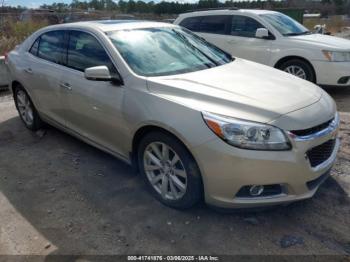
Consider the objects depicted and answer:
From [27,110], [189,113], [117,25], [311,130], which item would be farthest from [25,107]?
[311,130]

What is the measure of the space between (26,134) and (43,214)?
238cm

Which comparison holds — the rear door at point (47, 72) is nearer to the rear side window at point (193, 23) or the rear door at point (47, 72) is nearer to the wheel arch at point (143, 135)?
the wheel arch at point (143, 135)

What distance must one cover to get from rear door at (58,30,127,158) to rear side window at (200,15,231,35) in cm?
454

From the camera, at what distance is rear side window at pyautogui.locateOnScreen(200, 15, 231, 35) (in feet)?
25.7

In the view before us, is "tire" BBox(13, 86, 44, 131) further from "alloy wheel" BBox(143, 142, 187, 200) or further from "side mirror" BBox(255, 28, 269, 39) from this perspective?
"side mirror" BBox(255, 28, 269, 39)

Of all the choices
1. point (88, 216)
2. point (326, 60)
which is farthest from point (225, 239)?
point (326, 60)

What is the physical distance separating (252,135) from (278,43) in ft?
16.3

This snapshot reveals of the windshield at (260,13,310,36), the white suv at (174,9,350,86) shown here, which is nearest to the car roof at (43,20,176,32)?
the white suv at (174,9,350,86)

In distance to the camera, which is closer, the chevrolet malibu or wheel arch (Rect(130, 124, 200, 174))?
the chevrolet malibu

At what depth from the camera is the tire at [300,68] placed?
670 cm

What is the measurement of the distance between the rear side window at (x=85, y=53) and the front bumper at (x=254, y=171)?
145 cm

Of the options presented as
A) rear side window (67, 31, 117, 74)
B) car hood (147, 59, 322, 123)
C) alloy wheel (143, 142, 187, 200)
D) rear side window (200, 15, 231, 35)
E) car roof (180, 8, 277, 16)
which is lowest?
alloy wheel (143, 142, 187, 200)

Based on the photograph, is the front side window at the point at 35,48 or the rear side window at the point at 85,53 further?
the front side window at the point at 35,48

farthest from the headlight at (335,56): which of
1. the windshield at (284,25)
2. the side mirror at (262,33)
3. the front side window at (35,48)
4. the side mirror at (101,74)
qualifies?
the front side window at (35,48)
